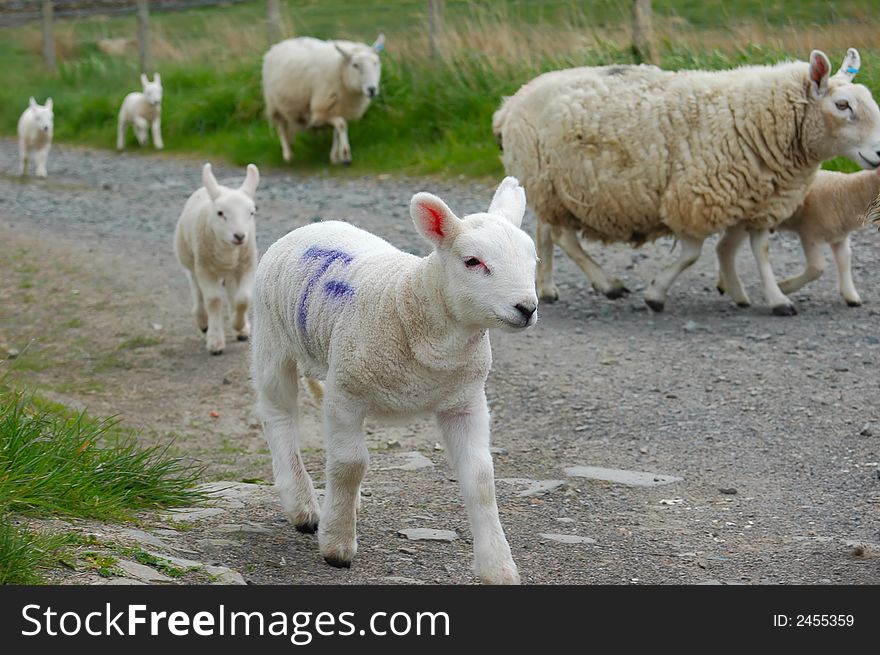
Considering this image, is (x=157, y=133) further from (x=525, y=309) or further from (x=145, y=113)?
(x=525, y=309)

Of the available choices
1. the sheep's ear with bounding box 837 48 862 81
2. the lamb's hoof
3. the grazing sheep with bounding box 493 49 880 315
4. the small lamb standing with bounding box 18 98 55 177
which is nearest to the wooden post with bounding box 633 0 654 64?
the grazing sheep with bounding box 493 49 880 315

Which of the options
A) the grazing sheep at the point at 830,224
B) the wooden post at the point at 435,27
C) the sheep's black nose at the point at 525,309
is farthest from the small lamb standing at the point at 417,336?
the wooden post at the point at 435,27

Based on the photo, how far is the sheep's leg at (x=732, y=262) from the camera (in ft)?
28.5

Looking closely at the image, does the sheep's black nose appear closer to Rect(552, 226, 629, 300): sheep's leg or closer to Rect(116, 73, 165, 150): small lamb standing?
Rect(552, 226, 629, 300): sheep's leg

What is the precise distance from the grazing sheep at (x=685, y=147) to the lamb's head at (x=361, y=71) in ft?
21.2

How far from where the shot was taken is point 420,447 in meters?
A: 6.44

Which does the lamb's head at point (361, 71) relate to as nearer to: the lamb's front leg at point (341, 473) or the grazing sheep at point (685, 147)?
the grazing sheep at point (685, 147)

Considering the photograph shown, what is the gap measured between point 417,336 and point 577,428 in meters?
2.46

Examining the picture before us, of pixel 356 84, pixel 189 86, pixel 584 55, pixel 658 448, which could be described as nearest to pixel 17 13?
pixel 189 86

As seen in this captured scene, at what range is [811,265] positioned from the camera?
28.0 feet

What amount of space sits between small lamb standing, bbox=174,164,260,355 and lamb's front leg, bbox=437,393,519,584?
366cm

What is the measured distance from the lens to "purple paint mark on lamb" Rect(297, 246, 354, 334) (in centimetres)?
460

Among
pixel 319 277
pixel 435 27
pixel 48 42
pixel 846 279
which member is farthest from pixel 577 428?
pixel 48 42

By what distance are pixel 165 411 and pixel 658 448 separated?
2829 millimetres
